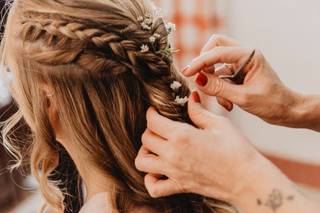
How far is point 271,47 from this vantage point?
260 cm

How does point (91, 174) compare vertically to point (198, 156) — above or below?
below

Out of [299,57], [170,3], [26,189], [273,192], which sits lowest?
[26,189]

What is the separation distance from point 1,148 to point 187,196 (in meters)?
1.47

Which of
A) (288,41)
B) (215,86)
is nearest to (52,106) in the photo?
(215,86)

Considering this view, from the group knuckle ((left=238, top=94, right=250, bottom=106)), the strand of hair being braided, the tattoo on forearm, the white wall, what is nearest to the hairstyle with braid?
the strand of hair being braided

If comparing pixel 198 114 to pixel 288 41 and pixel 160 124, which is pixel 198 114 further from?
pixel 288 41

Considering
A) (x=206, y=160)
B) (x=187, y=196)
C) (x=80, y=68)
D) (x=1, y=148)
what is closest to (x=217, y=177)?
(x=206, y=160)

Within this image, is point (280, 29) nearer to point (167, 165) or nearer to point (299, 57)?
point (299, 57)

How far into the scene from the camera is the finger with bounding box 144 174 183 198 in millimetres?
959

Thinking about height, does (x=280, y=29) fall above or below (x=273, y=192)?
below

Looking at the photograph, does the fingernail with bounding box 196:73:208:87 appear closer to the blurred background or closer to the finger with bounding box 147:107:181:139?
the finger with bounding box 147:107:181:139

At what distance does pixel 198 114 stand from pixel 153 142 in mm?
105

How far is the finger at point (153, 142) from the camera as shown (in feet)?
3.09

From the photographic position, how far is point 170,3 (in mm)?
2684
